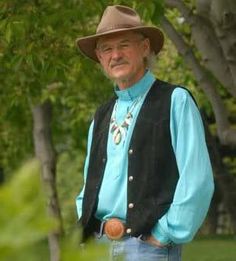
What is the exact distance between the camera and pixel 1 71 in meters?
10.5

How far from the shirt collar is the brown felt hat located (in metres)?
0.19

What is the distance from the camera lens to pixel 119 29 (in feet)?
13.4

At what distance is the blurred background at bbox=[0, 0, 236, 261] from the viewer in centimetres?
98

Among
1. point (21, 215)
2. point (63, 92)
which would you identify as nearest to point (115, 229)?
point (21, 215)

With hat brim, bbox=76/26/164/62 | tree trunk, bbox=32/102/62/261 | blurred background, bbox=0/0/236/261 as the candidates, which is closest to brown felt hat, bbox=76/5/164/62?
hat brim, bbox=76/26/164/62

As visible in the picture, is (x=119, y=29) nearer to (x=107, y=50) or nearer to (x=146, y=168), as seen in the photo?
(x=107, y=50)

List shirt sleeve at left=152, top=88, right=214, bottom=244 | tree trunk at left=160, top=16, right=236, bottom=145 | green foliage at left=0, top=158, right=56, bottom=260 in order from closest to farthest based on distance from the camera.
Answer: green foliage at left=0, top=158, right=56, bottom=260 → shirt sleeve at left=152, top=88, right=214, bottom=244 → tree trunk at left=160, top=16, right=236, bottom=145

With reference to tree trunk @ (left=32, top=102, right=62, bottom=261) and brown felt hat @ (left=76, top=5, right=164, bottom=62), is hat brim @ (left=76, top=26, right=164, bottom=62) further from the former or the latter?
tree trunk @ (left=32, top=102, right=62, bottom=261)

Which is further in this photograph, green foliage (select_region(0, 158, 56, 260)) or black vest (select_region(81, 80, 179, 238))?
black vest (select_region(81, 80, 179, 238))

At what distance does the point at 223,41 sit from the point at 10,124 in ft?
28.9

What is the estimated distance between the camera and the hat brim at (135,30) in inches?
162

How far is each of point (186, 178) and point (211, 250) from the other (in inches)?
524

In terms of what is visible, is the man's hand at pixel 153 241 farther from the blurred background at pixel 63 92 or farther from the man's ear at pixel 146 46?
the man's ear at pixel 146 46

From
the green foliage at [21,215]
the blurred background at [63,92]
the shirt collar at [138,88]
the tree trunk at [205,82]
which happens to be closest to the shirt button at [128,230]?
the blurred background at [63,92]
